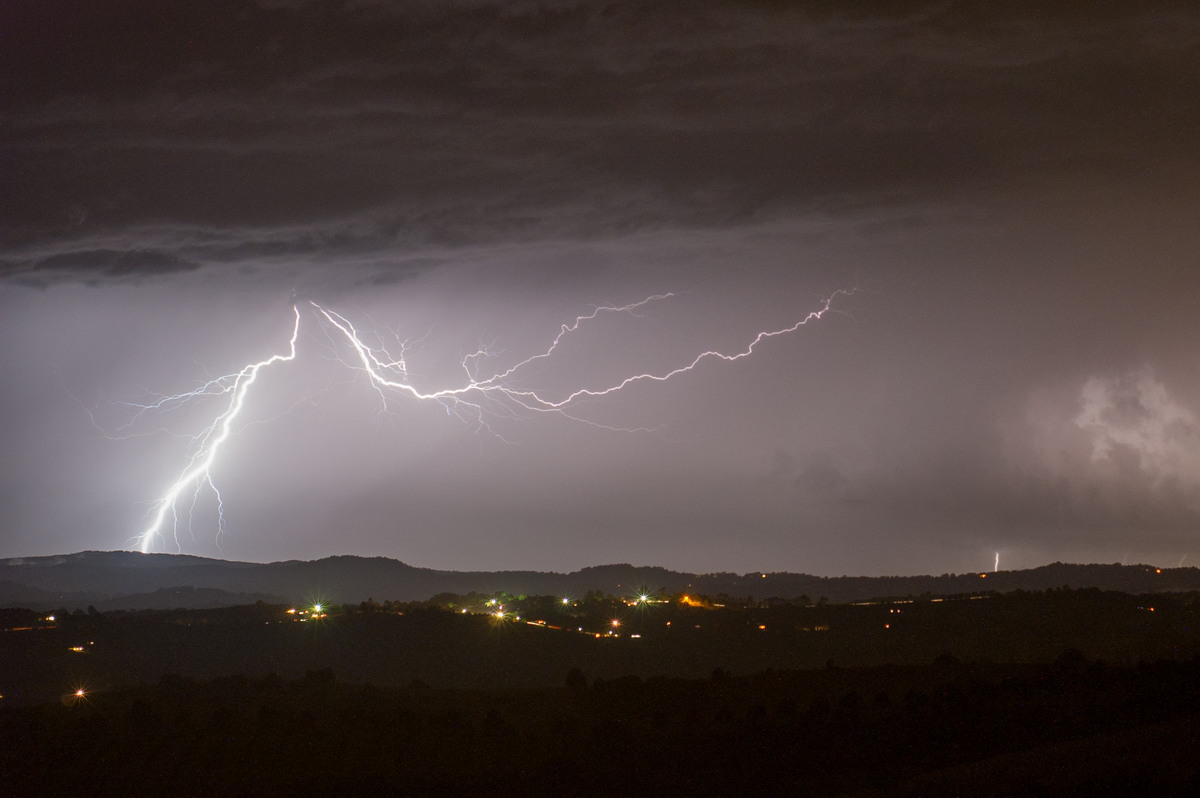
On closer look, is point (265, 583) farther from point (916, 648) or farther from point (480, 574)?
point (916, 648)

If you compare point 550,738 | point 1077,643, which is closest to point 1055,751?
point 550,738

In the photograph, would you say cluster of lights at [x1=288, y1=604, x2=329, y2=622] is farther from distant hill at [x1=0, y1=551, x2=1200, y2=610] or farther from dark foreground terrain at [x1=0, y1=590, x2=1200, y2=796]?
distant hill at [x1=0, y1=551, x2=1200, y2=610]

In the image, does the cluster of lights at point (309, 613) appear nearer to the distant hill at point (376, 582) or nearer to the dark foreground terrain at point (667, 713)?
the dark foreground terrain at point (667, 713)

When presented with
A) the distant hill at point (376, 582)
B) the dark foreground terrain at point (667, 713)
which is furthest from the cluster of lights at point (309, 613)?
the distant hill at point (376, 582)

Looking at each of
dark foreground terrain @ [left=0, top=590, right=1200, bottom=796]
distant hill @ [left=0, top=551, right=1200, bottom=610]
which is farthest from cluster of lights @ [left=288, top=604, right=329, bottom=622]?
distant hill @ [left=0, top=551, right=1200, bottom=610]

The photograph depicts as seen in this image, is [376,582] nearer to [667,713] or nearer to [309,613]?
[309,613]
